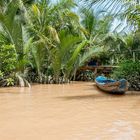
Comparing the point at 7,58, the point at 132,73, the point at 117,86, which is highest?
the point at 7,58

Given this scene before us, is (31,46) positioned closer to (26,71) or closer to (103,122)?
(26,71)

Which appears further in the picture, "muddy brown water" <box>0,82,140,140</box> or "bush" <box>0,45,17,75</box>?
"bush" <box>0,45,17,75</box>

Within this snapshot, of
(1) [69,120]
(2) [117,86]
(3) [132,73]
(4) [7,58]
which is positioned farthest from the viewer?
(4) [7,58]

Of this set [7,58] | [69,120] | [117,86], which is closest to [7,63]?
[7,58]

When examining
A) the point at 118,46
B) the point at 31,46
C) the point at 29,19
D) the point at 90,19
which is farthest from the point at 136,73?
the point at 90,19

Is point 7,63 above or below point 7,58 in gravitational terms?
below

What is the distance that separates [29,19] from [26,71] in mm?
2816

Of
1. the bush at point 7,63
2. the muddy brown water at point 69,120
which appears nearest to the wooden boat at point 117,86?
the muddy brown water at point 69,120

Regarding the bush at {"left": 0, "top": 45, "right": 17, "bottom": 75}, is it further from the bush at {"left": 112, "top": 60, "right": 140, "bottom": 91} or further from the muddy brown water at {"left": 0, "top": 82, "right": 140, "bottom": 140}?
the muddy brown water at {"left": 0, "top": 82, "right": 140, "bottom": 140}

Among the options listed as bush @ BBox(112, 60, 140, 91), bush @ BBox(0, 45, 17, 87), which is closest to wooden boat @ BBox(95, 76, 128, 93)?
bush @ BBox(112, 60, 140, 91)

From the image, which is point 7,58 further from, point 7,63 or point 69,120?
point 69,120

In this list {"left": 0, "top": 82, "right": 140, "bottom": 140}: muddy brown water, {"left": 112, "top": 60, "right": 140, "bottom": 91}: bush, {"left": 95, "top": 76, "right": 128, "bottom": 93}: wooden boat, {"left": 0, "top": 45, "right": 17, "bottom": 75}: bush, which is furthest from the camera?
{"left": 0, "top": 45, "right": 17, "bottom": 75}: bush

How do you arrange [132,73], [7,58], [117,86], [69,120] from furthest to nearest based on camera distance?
1. [7,58]
2. [132,73]
3. [117,86]
4. [69,120]

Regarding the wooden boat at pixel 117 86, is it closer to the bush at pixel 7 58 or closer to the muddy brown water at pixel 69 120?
the muddy brown water at pixel 69 120
